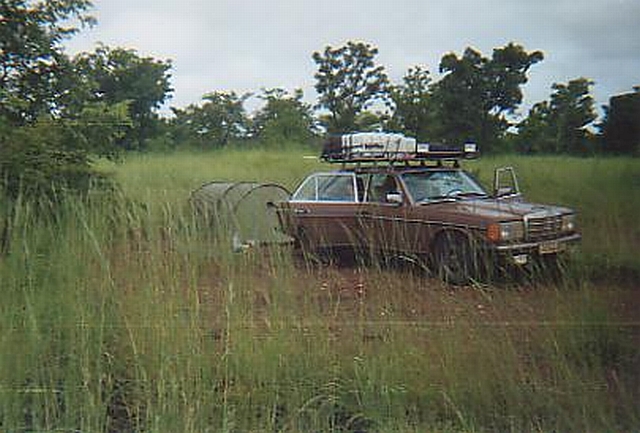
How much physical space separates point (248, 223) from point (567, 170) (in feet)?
7.21

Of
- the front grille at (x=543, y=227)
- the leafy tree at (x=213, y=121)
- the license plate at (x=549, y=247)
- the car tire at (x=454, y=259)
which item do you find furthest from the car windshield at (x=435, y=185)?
the leafy tree at (x=213, y=121)

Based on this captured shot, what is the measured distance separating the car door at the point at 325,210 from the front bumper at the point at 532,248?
1180 millimetres

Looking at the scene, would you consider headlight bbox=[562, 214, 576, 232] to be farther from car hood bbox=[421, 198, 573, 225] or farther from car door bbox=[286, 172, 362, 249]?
car door bbox=[286, 172, 362, 249]

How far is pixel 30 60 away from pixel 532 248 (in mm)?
3882

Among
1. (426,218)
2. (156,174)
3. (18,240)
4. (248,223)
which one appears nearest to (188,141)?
(156,174)

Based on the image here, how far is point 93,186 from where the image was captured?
505 centimetres

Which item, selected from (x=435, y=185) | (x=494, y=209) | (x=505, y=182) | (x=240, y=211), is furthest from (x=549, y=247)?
(x=240, y=211)

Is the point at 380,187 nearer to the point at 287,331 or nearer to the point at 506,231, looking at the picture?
the point at 506,231

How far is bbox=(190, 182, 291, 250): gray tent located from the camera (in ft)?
15.9

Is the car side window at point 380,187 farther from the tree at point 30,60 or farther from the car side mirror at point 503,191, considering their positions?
the tree at point 30,60

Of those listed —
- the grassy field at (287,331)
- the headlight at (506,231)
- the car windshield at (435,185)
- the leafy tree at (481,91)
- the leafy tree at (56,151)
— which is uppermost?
the leafy tree at (481,91)

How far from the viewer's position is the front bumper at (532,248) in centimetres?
488

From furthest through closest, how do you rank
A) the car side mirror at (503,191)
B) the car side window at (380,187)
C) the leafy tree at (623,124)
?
the car side window at (380,187) → the car side mirror at (503,191) → the leafy tree at (623,124)

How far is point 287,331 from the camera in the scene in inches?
160
